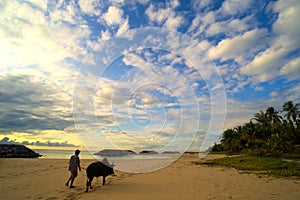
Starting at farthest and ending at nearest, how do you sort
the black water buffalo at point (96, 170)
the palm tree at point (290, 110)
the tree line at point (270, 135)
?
the palm tree at point (290, 110)
the tree line at point (270, 135)
the black water buffalo at point (96, 170)

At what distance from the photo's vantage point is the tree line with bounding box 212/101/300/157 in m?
36.1

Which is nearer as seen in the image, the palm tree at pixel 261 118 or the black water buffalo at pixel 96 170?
the black water buffalo at pixel 96 170

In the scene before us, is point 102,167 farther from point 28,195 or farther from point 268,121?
point 268,121

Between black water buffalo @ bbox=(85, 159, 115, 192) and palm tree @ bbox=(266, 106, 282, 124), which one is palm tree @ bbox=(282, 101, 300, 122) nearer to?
palm tree @ bbox=(266, 106, 282, 124)

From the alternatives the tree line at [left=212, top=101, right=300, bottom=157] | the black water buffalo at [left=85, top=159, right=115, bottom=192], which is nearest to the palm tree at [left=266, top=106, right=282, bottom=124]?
the tree line at [left=212, top=101, right=300, bottom=157]

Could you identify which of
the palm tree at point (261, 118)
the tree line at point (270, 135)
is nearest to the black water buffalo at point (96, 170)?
the tree line at point (270, 135)

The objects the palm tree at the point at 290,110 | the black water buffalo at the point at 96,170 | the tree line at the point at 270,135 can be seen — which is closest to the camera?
the black water buffalo at the point at 96,170

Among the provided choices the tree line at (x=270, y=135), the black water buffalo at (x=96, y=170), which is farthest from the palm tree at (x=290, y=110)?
the black water buffalo at (x=96, y=170)

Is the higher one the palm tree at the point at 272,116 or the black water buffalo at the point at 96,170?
the palm tree at the point at 272,116

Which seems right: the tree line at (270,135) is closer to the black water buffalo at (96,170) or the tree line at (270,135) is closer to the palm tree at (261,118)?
the palm tree at (261,118)

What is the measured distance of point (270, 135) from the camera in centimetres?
4766

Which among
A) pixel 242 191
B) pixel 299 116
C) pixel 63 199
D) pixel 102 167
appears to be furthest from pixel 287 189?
pixel 299 116

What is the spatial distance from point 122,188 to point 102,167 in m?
1.56

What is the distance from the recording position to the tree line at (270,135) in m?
36.1
